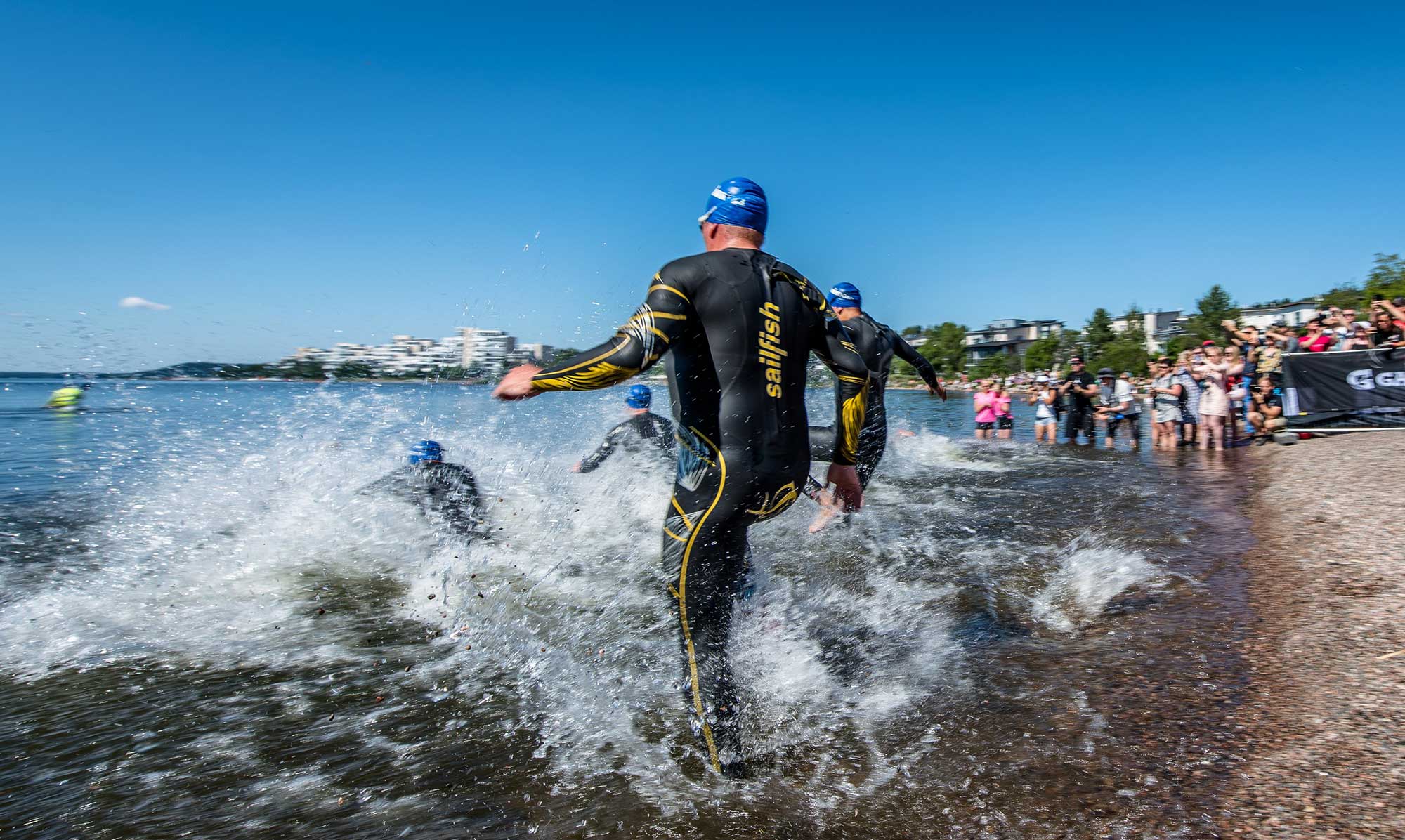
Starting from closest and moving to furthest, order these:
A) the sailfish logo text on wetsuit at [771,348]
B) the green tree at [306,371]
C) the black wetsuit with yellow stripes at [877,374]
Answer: the sailfish logo text on wetsuit at [771,348]
the black wetsuit with yellow stripes at [877,374]
the green tree at [306,371]

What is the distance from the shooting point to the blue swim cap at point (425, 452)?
6613mm

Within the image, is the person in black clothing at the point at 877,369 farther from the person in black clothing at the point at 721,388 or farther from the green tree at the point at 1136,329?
the green tree at the point at 1136,329

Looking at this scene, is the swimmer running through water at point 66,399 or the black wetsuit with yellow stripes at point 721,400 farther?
the swimmer running through water at point 66,399

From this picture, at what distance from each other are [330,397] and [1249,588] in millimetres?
19120

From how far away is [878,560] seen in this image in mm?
6242

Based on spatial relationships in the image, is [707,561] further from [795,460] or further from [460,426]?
[460,426]

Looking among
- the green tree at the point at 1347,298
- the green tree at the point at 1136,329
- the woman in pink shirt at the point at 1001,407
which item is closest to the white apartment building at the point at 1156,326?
the green tree at the point at 1136,329

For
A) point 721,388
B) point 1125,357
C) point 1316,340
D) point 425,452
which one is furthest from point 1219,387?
point 1125,357

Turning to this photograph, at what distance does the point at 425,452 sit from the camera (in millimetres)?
6633

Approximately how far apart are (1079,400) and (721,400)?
16390 millimetres

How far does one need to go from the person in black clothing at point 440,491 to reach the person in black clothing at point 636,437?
99cm

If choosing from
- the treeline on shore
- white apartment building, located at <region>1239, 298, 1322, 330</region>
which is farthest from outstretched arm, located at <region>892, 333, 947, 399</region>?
white apartment building, located at <region>1239, 298, 1322, 330</region>

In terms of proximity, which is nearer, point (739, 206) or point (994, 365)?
point (739, 206)

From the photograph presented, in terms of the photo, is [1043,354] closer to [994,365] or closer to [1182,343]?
[994,365]
